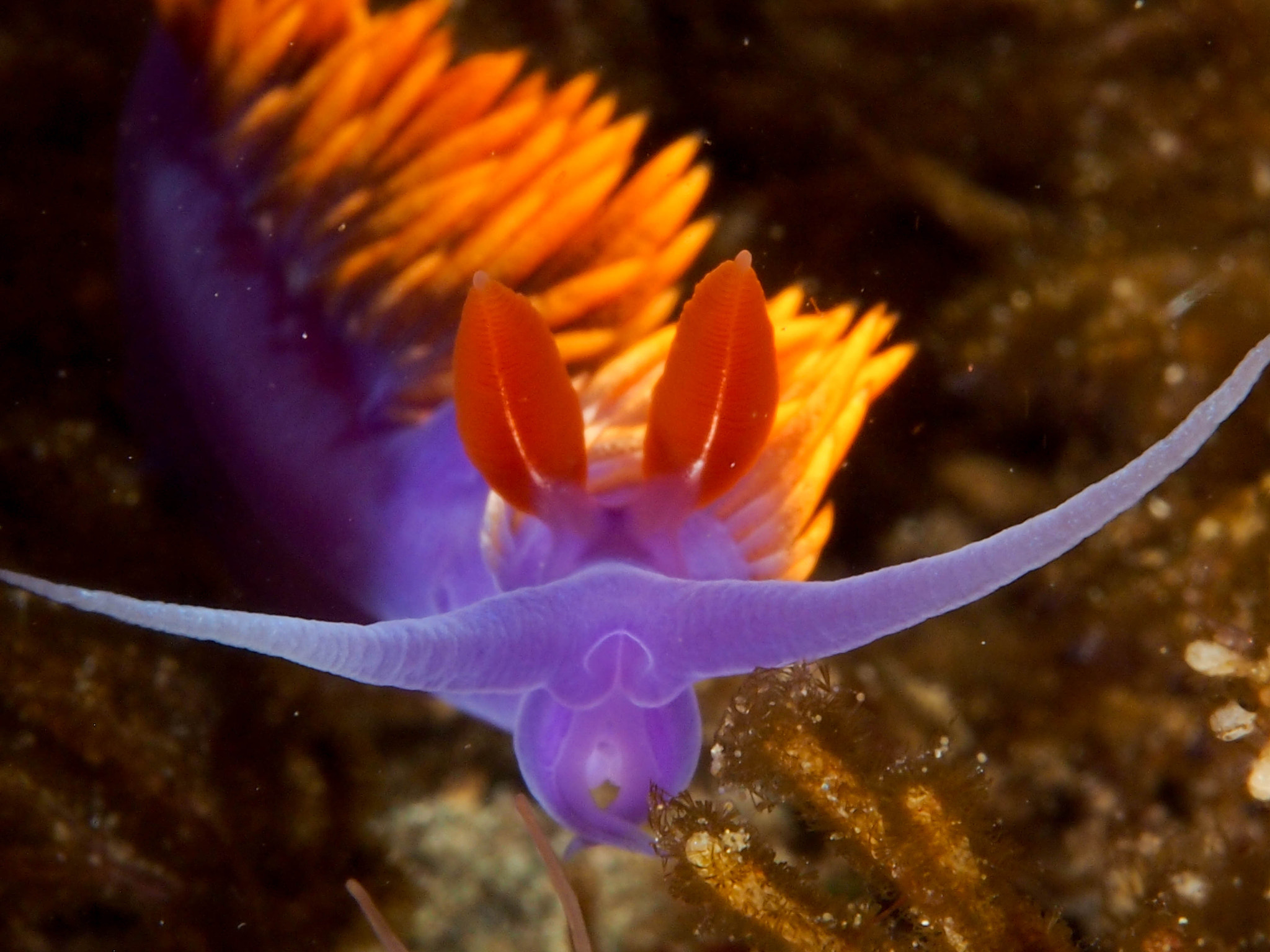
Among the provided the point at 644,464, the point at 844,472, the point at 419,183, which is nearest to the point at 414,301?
the point at 419,183

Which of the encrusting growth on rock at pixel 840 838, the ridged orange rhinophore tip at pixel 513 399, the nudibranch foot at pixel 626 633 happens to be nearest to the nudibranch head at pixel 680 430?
the ridged orange rhinophore tip at pixel 513 399

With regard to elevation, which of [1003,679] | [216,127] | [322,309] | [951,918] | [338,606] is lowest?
[1003,679]

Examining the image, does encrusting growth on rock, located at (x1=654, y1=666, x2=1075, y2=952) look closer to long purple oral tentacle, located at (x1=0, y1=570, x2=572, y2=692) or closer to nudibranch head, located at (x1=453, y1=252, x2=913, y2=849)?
nudibranch head, located at (x1=453, y1=252, x2=913, y2=849)

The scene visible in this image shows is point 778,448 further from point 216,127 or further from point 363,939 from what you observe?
point 363,939

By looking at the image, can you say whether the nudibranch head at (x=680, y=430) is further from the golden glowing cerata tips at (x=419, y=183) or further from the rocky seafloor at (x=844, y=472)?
the rocky seafloor at (x=844, y=472)

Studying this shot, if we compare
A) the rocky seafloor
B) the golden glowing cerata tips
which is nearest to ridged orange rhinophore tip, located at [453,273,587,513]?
the golden glowing cerata tips

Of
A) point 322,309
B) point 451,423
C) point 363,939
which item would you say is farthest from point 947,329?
point 363,939
